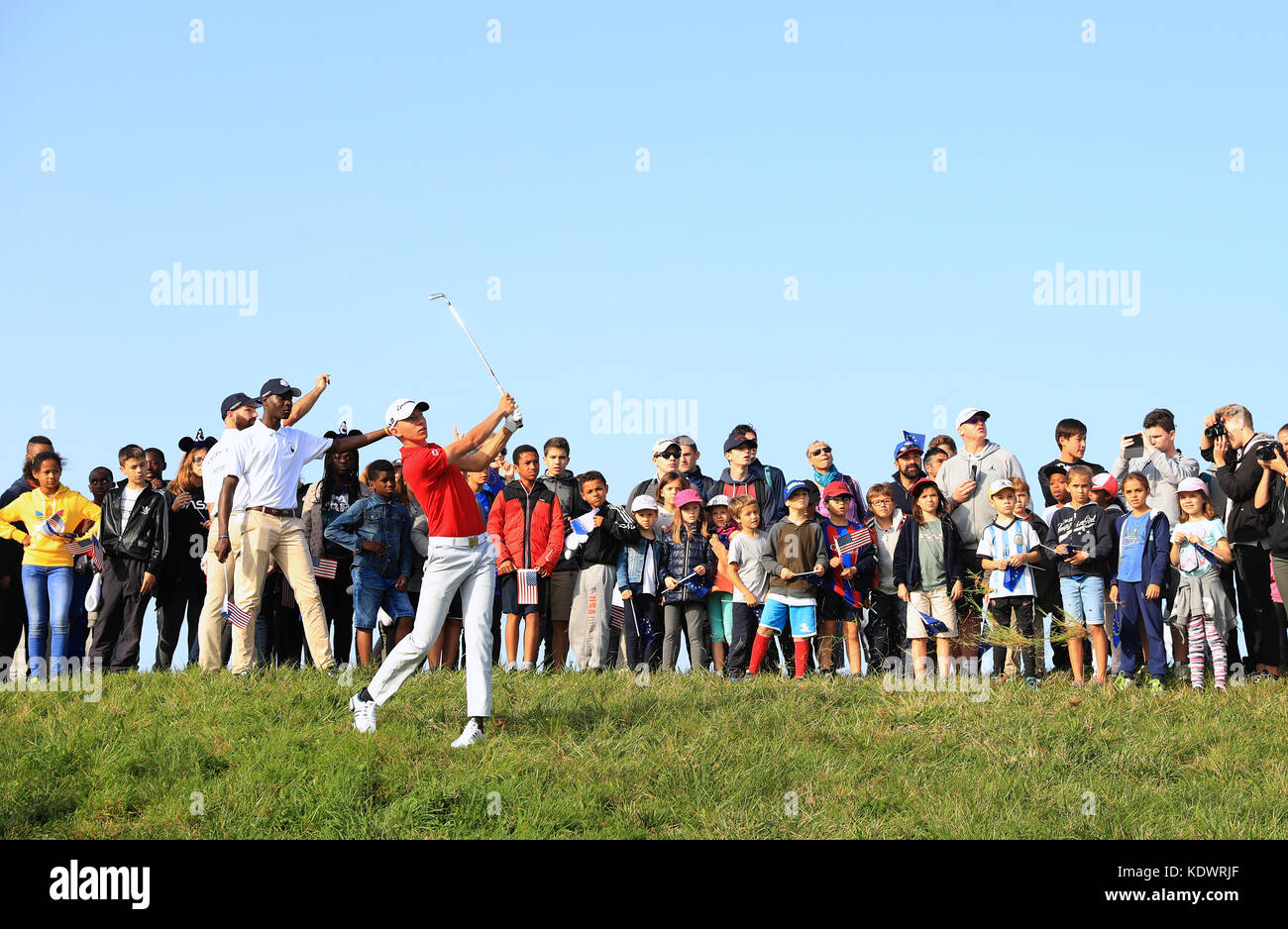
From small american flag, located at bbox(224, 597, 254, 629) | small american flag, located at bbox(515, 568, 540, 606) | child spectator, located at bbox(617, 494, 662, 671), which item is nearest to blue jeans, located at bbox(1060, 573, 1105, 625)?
child spectator, located at bbox(617, 494, 662, 671)

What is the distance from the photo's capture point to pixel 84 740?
33.3 ft

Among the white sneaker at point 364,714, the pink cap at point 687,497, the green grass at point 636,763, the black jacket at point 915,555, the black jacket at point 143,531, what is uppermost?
the pink cap at point 687,497

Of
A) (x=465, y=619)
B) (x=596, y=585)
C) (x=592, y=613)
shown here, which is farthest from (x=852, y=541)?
(x=465, y=619)

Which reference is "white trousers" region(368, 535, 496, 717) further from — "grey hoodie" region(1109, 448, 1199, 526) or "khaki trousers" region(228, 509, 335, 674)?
"grey hoodie" region(1109, 448, 1199, 526)

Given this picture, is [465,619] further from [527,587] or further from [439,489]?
[527,587]

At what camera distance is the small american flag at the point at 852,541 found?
1372 cm

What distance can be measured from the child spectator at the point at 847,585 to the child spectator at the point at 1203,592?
9.39ft

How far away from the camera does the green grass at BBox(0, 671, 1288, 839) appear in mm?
8977

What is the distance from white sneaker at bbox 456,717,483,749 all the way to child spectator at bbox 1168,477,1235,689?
21.5 ft

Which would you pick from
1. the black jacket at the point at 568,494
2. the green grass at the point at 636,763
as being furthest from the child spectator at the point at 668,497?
the green grass at the point at 636,763

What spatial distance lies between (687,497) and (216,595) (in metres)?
4.93

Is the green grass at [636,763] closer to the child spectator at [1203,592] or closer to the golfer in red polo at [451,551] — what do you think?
the golfer in red polo at [451,551]

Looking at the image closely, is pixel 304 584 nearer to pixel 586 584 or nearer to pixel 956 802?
pixel 586 584
